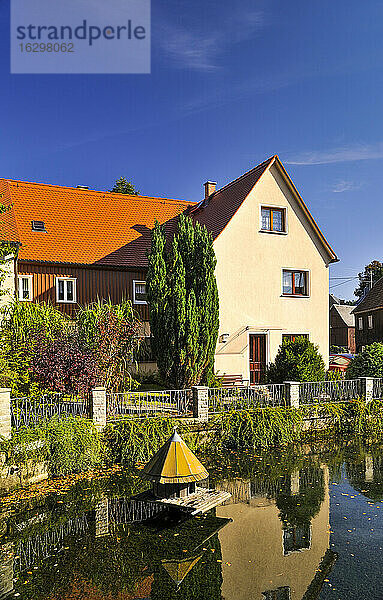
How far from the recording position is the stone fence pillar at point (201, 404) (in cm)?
1534

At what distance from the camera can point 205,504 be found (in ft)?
32.5

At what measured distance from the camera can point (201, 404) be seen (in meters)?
15.4

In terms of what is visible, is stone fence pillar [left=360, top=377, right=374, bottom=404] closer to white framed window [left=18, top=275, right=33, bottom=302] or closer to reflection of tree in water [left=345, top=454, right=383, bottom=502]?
reflection of tree in water [left=345, top=454, right=383, bottom=502]

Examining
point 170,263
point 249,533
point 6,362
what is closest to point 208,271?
point 170,263

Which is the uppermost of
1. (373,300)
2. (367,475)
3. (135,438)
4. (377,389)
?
(373,300)

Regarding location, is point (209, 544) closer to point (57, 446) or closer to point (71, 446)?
point (71, 446)

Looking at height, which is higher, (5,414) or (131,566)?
(5,414)

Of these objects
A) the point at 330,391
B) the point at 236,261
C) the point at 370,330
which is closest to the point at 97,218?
→ the point at 236,261

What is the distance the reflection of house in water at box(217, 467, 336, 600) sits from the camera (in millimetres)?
7215

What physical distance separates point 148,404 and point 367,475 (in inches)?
267

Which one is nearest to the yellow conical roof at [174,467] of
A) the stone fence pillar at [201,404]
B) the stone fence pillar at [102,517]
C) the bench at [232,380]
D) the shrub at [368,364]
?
the stone fence pillar at [102,517]

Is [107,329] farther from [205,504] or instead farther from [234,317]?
[205,504]

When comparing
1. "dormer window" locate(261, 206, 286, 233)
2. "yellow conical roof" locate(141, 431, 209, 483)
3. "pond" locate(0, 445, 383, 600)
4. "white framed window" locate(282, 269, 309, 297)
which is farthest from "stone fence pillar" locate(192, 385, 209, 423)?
"dormer window" locate(261, 206, 286, 233)

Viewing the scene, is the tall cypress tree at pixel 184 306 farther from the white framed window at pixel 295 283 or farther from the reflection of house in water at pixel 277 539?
the reflection of house in water at pixel 277 539
